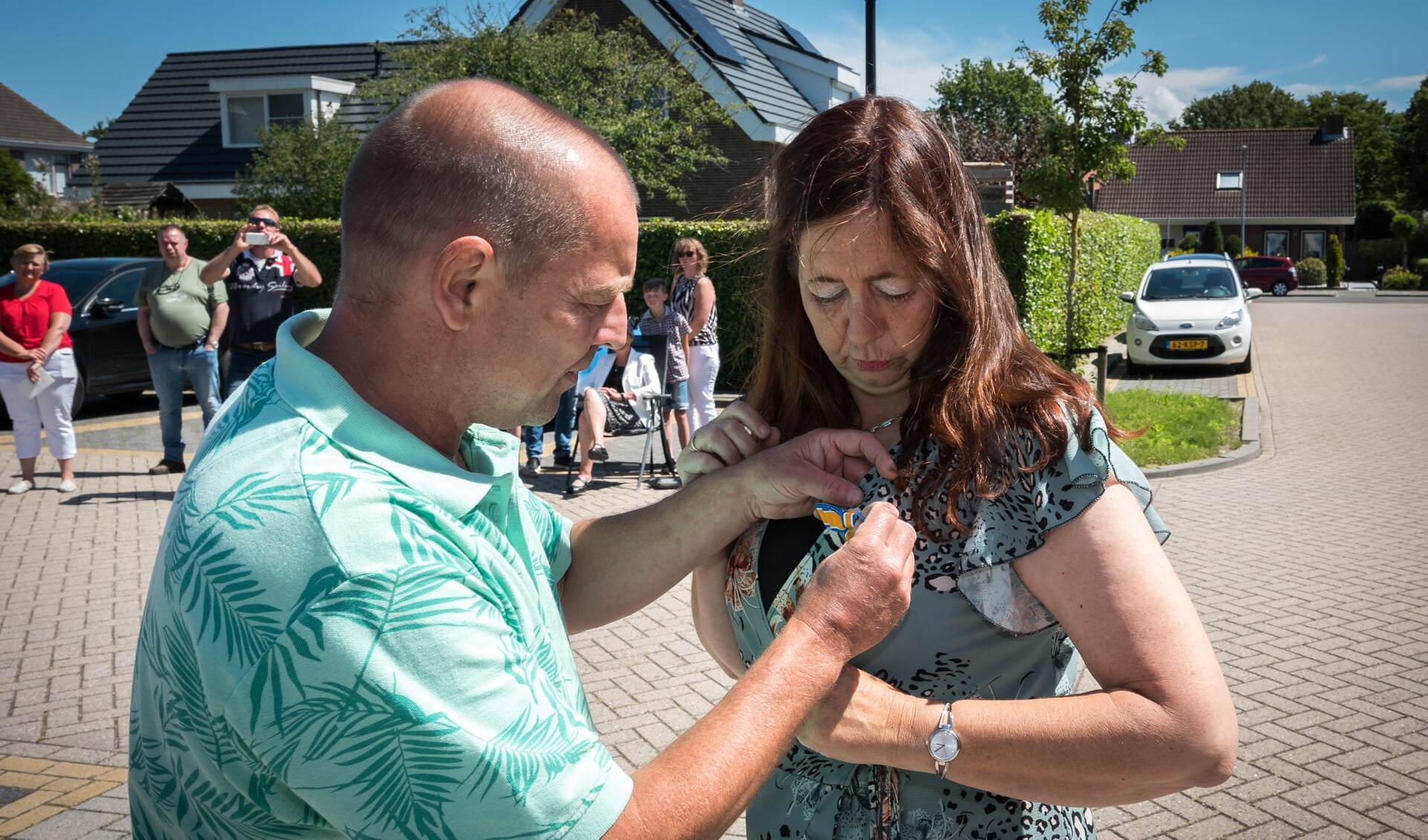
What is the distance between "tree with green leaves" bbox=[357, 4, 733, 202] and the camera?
18.2m

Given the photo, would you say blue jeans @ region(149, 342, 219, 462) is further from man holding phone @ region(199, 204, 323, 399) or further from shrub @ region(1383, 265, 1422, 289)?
shrub @ region(1383, 265, 1422, 289)

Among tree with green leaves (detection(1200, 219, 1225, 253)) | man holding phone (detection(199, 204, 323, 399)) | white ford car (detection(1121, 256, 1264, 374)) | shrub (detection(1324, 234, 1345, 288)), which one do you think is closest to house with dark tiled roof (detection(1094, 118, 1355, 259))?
tree with green leaves (detection(1200, 219, 1225, 253))

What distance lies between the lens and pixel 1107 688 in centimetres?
157

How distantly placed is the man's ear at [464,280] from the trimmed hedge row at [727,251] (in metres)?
11.6

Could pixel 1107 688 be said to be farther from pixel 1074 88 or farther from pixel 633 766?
pixel 1074 88

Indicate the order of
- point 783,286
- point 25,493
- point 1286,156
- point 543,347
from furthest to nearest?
1. point 1286,156
2. point 25,493
3. point 783,286
4. point 543,347

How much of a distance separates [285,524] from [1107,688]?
1.19 metres

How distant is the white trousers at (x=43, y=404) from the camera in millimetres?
9008

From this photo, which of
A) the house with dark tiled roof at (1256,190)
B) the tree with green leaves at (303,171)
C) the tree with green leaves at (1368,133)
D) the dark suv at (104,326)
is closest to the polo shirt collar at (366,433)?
the dark suv at (104,326)

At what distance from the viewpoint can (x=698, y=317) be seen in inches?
407

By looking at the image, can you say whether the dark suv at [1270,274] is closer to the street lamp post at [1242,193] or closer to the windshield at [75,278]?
the street lamp post at [1242,193]

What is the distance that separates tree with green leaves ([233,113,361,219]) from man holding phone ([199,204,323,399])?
14.0 meters

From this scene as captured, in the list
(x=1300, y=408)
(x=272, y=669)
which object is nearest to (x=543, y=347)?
(x=272, y=669)

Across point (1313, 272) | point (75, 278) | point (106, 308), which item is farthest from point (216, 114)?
point (1313, 272)
